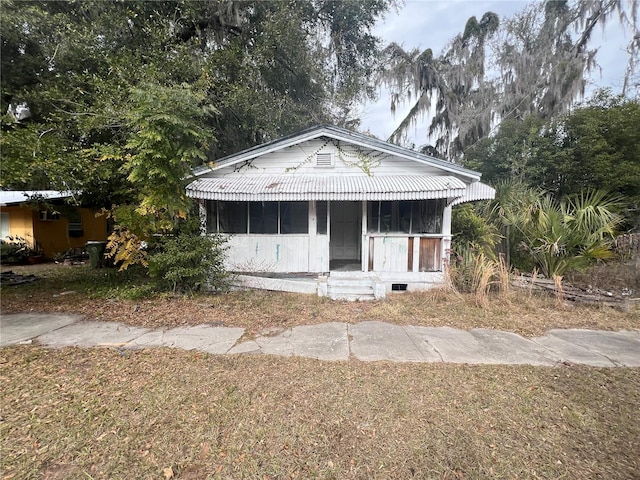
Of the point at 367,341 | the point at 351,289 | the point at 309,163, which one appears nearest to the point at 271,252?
the point at 351,289

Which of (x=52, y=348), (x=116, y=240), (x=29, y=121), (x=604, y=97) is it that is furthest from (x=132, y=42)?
(x=604, y=97)

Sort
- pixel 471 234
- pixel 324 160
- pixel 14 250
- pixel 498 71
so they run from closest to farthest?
1. pixel 324 160
2. pixel 471 234
3. pixel 14 250
4. pixel 498 71

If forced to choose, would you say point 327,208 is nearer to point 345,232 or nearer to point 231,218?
point 345,232

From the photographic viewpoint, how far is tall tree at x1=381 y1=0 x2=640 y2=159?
15.8m

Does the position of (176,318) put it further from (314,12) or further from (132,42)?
(314,12)

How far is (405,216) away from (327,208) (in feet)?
7.84

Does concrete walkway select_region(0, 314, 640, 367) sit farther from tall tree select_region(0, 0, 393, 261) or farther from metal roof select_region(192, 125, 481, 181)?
metal roof select_region(192, 125, 481, 181)

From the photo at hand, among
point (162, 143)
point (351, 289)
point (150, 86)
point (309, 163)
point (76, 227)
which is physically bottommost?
point (351, 289)

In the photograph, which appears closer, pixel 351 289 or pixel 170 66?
pixel 351 289

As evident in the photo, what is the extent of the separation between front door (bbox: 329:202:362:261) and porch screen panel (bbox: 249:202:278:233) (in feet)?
8.38

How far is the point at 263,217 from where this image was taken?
816 cm

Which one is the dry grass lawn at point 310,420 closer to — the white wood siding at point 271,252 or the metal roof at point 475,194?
the white wood siding at point 271,252

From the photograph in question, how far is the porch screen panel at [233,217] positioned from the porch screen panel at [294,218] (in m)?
1.12

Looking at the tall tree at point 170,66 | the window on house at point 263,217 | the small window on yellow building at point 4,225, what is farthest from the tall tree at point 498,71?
the small window on yellow building at point 4,225
